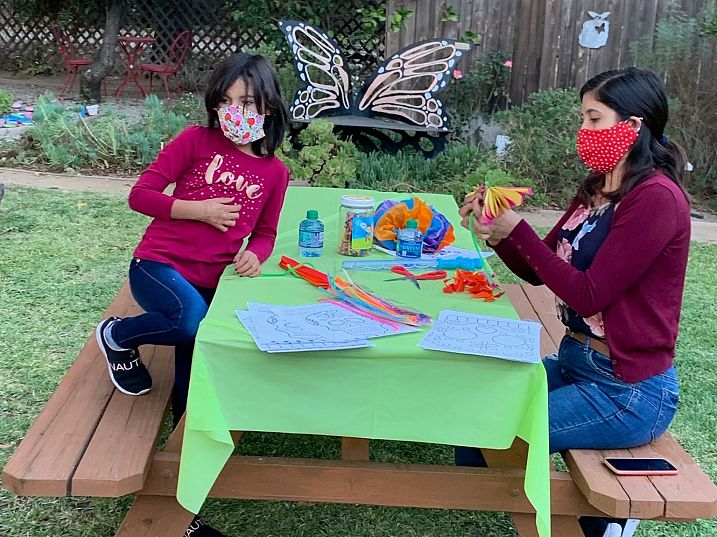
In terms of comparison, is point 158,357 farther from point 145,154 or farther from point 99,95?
point 99,95

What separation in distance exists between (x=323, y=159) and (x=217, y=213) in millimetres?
4247

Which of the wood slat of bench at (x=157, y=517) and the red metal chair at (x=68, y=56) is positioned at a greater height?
the wood slat of bench at (x=157, y=517)

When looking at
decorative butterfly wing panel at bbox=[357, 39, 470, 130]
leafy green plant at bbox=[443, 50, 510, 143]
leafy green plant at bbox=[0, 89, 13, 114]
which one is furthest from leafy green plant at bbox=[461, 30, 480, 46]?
leafy green plant at bbox=[0, 89, 13, 114]

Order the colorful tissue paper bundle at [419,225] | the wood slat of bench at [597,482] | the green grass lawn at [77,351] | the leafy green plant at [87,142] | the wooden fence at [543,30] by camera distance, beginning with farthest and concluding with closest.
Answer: the wooden fence at [543,30], the leafy green plant at [87,142], the colorful tissue paper bundle at [419,225], the green grass lawn at [77,351], the wood slat of bench at [597,482]

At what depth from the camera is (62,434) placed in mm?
2330

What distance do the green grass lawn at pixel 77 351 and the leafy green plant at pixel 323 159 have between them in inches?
59.4

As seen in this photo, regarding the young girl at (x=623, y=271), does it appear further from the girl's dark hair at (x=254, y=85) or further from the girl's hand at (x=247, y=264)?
the girl's dark hair at (x=254, y=85)

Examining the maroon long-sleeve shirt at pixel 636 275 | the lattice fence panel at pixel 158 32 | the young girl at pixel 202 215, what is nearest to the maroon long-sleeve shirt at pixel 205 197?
the young girl at pixel 202 215

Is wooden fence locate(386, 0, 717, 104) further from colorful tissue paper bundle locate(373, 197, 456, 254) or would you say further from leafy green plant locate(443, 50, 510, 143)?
colorful tissue paper bundle locate(373, 197, 456, 254)

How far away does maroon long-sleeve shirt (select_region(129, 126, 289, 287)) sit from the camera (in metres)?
2.85

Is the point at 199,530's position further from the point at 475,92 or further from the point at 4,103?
the point at 4,103

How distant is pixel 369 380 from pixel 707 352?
3034mm

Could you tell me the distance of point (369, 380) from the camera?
2146 mm

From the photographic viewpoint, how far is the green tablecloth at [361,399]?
212 centimetres
